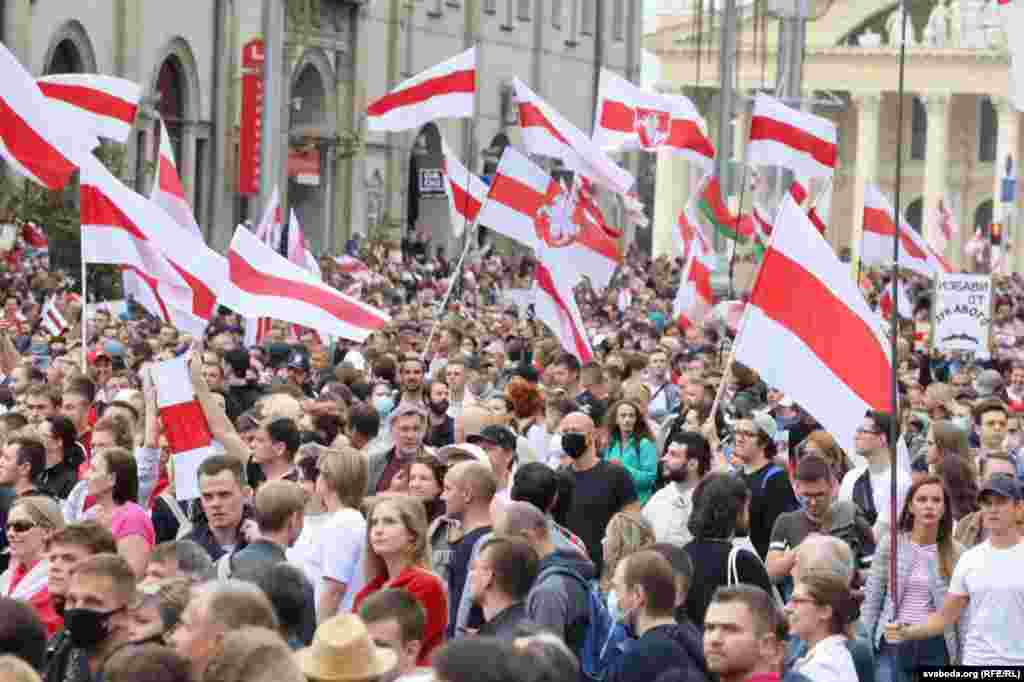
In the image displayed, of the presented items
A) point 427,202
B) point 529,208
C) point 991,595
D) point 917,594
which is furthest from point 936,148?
point 991,595

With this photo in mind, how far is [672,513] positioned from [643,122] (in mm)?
18009

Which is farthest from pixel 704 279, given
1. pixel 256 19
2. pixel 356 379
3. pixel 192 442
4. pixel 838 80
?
pixel 838 80

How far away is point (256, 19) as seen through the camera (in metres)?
43.6

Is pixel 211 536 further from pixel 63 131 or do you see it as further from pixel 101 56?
pixel 101 56

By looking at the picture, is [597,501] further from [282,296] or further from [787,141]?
[787,141]

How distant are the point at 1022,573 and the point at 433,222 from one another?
45.2m

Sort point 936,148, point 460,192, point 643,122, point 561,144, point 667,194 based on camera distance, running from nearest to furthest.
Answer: point 561,144 < point 460,192 < point 643,122 < point 667,194 < point 936,148

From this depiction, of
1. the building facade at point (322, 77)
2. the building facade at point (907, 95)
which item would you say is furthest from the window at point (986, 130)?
the building facade at point (322, 77)

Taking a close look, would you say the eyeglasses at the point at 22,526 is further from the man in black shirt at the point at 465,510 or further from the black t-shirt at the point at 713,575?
the black t-shirt at the point at 713,575

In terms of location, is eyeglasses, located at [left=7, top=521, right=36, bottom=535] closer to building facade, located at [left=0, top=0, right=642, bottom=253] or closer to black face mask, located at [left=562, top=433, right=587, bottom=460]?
black face mask, located at [left=562, top=433, right=587, bottom=460]

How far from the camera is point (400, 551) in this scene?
9.19 meters

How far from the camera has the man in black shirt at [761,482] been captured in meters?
12.6

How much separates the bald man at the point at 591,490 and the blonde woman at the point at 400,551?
9.06 ft

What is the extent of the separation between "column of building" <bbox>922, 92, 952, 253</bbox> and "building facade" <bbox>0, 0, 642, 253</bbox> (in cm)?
4549
